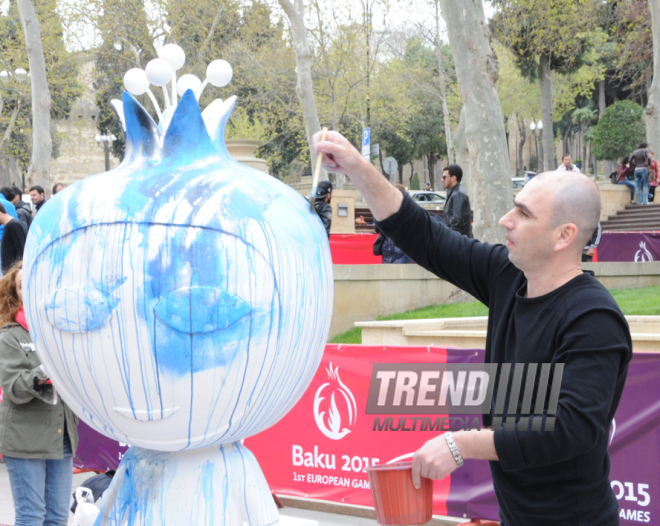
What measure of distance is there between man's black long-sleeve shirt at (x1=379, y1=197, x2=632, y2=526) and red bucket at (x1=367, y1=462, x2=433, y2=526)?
0.87ft

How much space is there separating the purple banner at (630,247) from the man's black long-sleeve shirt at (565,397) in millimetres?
12451

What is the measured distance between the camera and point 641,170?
2130 centimetres

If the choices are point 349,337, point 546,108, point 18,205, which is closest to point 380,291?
point 349,337

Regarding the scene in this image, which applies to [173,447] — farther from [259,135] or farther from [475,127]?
[259,135]

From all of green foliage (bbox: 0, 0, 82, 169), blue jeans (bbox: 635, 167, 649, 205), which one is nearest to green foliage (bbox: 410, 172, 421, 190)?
green foliage (bbox: 0, 0, 82, 169)

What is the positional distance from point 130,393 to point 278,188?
2.56 ft

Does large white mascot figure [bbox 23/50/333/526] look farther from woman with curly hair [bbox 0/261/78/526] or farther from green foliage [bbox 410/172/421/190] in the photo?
green foliage [bbox 410/172/421/190]

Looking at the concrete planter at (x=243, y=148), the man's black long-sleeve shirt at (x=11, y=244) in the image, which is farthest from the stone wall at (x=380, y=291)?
the concrete planter at (x=243, y=148)

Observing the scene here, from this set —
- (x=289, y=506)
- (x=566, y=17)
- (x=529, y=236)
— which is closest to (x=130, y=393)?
(x=529, y=236)

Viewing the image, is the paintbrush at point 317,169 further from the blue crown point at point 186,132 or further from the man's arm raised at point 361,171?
the blue crown point at point 186,132

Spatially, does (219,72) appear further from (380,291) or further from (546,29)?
(546,29)

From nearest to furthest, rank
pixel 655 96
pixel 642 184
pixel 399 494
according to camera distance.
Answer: pixel 399 494 < pixel 655 96 < pixel 642 184

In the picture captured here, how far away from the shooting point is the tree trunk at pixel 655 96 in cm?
1956

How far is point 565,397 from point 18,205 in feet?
37.8
